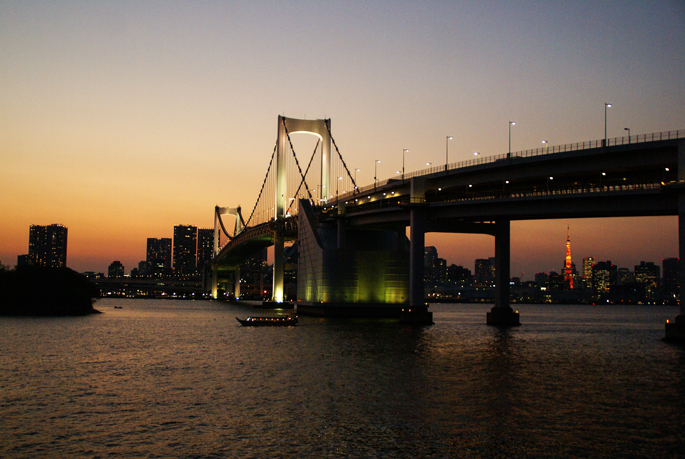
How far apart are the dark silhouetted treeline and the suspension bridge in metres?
27.0

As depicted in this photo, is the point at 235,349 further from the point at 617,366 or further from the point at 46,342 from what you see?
the point at 617,366

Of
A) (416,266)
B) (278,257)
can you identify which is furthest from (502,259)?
(278,257)

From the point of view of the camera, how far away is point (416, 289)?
5806cm

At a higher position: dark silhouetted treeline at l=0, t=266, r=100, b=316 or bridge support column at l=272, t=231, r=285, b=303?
bridge support column at l=272, t=231, r=285, b=303

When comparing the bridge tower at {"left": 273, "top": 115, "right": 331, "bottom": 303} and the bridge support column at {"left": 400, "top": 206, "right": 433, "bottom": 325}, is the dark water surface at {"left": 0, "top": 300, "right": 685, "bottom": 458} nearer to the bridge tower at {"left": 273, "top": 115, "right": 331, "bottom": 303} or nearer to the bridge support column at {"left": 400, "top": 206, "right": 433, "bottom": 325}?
the bridge support column at {"left": 400, "top": 206, "right": 433, "bottom": 325}

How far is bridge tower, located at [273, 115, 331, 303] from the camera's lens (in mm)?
89438

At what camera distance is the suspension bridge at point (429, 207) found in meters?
42.3

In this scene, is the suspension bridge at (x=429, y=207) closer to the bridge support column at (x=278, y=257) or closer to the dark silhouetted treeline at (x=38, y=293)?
the bridge support column at (x=278, y=257)

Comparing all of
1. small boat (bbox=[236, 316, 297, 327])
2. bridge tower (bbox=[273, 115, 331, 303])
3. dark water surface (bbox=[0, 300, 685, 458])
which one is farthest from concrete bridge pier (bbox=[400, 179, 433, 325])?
bridge tower (bbox=[273, 115, 331, 303])

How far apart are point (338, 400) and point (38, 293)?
64.3 metres

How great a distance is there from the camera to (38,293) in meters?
77.2

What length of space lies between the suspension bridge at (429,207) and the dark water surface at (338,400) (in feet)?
34.8

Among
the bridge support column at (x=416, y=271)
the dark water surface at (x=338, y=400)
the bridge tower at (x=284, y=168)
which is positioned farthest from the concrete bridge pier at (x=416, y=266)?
the bridge tower at (x=284, y=168)

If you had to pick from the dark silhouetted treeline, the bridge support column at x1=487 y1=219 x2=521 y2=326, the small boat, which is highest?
the bridge support column at x1=487 y1=219 x2=521 y2=326
